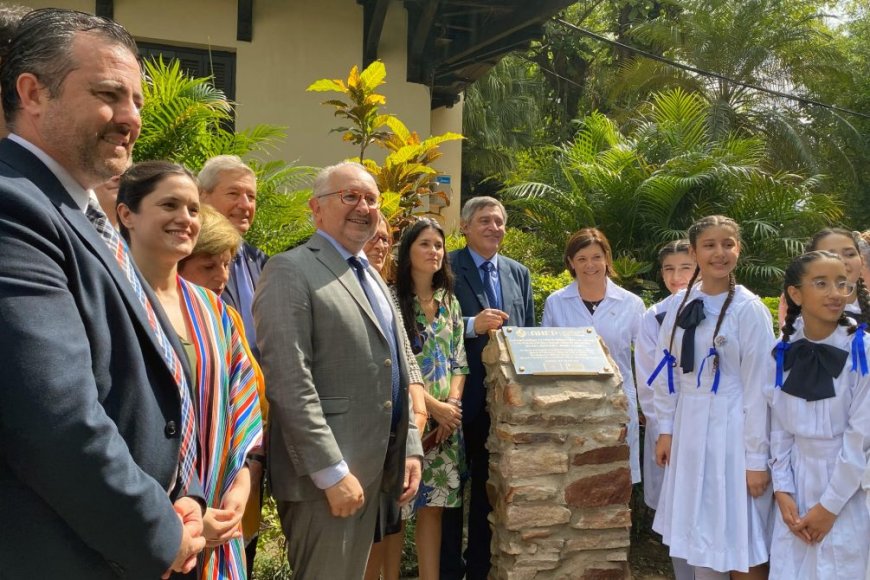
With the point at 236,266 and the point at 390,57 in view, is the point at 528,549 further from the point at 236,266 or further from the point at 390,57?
the point at 390,57

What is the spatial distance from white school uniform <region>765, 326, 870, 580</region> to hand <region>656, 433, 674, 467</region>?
22.4 inches

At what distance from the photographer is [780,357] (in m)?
3.36

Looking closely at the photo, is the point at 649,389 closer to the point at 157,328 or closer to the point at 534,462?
the point at 534,462

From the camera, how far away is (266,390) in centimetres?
269

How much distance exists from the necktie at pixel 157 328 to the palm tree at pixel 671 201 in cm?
621

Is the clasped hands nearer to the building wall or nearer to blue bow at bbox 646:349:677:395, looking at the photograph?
blue bow at bbox 646:349:677:395

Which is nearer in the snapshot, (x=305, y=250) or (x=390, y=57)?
(x=305, y=250)

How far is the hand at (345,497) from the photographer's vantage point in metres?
2.62

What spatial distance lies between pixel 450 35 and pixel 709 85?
9.52 m

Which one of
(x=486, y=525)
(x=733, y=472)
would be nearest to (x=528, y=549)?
(x=486, y=525)

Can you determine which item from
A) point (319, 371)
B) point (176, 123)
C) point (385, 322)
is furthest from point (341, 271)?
point (176, 123)

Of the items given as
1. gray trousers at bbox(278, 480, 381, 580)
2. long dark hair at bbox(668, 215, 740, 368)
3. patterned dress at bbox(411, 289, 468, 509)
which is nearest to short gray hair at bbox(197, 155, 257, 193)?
patterned dress at bbox(411, 289, 468, 509)

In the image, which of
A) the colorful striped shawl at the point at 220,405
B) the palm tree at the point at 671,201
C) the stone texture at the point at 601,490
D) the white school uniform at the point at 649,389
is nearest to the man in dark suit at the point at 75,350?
the colorful striped shawl at the point at 220,405

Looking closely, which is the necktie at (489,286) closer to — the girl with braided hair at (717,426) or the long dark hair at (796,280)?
the girl with braided hair at (717,426)
